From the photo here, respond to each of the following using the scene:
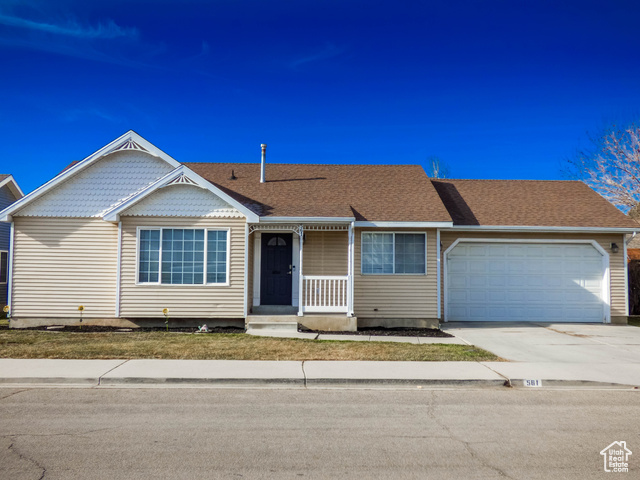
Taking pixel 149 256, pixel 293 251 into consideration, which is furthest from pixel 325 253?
pixel 149 256

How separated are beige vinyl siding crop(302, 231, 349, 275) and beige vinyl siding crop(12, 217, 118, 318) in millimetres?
5311

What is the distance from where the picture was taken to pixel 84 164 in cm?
1344

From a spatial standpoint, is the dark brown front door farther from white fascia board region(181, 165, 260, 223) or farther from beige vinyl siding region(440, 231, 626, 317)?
beige vinyl siding region(440, 231, 626, 317)

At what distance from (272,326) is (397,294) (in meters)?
3.68

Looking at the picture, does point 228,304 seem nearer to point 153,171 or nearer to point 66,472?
point 153,171

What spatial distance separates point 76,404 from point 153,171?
28.2 feet

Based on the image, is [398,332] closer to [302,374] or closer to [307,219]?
[307,219]

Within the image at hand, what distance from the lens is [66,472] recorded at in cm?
425

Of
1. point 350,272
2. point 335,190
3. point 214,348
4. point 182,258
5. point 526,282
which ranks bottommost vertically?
point 214,348

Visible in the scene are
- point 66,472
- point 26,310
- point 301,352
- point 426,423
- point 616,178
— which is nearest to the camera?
point 66,472

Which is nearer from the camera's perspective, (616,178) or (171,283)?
(171,283)

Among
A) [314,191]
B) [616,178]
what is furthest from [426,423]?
[616,178]

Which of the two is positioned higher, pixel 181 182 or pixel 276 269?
pixel 181 182

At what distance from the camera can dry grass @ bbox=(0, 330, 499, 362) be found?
9.34 m
